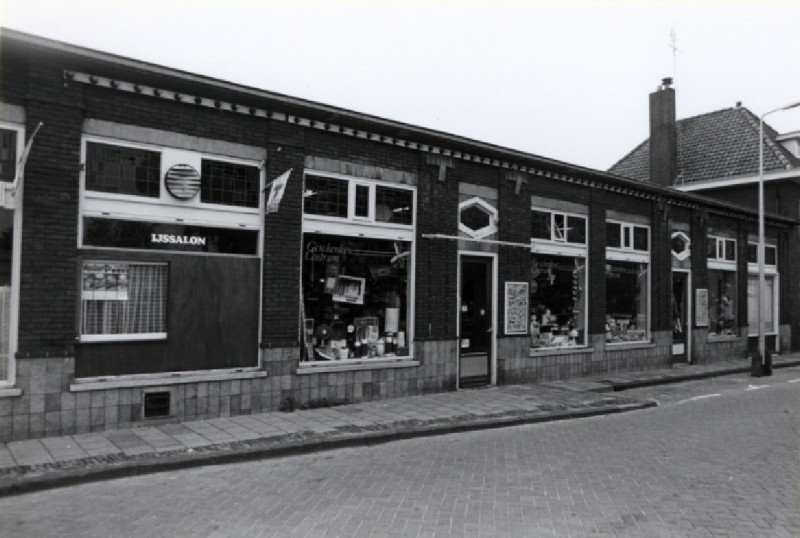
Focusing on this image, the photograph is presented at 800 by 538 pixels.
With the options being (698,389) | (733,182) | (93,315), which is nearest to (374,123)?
(93,315)

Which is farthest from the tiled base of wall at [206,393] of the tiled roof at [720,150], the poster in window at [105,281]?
the tiled roof at [720,150]

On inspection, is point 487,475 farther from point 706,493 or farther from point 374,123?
point 374,123

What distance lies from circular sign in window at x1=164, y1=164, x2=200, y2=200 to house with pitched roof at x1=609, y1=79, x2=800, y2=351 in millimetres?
19548

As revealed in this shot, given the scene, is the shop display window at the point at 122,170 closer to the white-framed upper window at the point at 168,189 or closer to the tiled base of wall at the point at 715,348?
the white-framed upper window at the point at 168,189

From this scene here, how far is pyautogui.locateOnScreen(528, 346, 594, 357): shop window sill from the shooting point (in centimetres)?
1391

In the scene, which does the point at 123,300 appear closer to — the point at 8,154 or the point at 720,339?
the point at 8,154

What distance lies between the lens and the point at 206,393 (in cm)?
905

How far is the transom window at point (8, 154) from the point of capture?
25.0ft

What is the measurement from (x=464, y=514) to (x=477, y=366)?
24.3 feet

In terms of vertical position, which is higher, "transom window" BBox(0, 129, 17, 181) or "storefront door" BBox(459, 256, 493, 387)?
"transom window" BBox(0, 129, 17, 181)

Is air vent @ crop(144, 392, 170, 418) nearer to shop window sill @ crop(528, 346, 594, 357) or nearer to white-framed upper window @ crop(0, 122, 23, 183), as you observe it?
white-framed upper window @ crop(0, 122, 23, 183)

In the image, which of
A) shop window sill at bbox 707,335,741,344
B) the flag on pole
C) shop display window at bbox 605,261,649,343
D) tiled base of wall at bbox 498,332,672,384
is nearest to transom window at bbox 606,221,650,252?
A: shop display window at bbox 605,261,649,343

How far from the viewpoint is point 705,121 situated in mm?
27391

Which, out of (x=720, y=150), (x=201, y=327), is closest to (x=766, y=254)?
(x=720, y=150)
